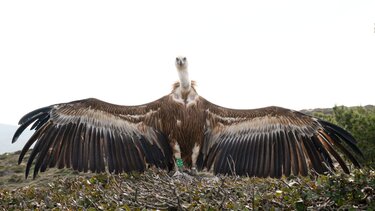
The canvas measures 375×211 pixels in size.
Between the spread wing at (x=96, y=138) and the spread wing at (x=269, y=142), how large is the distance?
1.02 meters

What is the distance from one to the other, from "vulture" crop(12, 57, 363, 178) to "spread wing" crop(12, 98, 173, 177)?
0.02 meters

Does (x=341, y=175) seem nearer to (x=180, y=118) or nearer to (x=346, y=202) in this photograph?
(x=346, y=202)

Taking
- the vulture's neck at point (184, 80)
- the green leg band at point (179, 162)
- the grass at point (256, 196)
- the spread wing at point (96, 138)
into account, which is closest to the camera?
the grass at point (256, 196)

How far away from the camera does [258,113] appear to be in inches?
351

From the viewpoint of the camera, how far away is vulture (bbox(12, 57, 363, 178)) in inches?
344

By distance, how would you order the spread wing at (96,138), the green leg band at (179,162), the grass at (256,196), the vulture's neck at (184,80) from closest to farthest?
the grass at (256,196) → the spread wing at (96,138) → the green leg band at (179,162) → the vulture's neck at (184,80)

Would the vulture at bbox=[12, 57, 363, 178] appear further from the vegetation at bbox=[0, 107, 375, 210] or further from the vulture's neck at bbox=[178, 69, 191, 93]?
the vegetation at bbox=[0, 107, 375, 210]

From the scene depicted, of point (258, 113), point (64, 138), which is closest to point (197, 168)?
point (258, 113)

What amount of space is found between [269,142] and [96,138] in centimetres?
335

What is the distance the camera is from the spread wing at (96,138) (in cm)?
887

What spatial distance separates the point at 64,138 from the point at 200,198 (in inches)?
160

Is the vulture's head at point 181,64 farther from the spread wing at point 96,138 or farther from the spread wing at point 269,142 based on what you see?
the spread wing at point 269,142

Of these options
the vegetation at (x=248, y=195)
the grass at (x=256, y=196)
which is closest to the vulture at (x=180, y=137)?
the vegetation at (x=248, y=195)

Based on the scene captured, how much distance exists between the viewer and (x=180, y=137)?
9.19m
